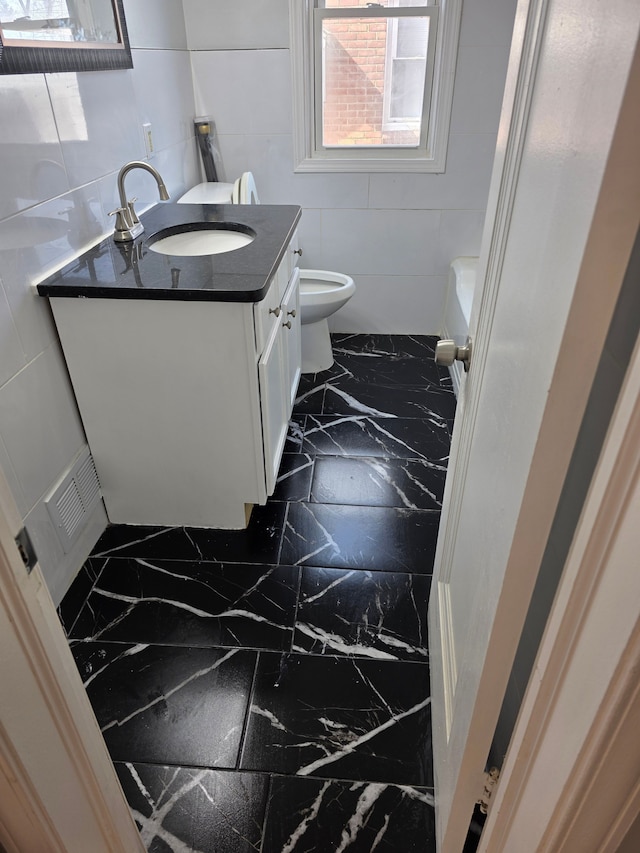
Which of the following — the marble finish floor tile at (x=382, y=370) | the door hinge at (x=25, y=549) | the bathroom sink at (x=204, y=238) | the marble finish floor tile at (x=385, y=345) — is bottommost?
the marble finish floor tile at (x=382, y=370)

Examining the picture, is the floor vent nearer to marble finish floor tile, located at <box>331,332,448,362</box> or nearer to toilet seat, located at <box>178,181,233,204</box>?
toilet seat, located at <box>178,181,233,204</box>

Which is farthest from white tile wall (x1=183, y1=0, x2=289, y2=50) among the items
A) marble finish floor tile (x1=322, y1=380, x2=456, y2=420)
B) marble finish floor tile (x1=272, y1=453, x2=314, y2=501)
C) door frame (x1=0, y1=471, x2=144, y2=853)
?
door frame (x1=0, y1=471, x2=144, y2=853)

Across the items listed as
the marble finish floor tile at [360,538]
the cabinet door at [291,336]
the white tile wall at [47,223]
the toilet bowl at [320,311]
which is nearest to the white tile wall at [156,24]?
the white tile wall at [47,223]

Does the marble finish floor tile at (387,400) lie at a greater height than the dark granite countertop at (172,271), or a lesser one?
lesser

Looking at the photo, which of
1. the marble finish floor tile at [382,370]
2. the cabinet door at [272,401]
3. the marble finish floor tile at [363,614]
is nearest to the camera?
the marble finish floor tile at [363,614]

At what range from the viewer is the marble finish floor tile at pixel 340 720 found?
53.6 inches

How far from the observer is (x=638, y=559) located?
536 millimetres

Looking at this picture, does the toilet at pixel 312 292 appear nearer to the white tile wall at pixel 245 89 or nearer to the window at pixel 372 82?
the white tile wall at pixel 245 89

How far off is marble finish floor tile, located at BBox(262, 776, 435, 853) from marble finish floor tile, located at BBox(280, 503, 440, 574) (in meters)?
0.66

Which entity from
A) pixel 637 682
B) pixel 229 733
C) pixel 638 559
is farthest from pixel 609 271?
pixel 229 733

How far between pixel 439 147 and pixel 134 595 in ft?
7.96

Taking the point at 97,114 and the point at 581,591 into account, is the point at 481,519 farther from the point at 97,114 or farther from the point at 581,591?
the point at 97,114

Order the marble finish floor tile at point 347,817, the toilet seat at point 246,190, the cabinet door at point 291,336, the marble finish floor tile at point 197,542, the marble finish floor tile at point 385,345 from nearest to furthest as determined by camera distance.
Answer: the marble finish floor tile at point 347,817 → the marble finish floor tile at point 197,542 → the cabinet door at point 291,336 → the toilet seat at point 246,190 → the marble finish floor tile at point 385,345

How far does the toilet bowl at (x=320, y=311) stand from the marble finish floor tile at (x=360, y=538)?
1.04 meters
